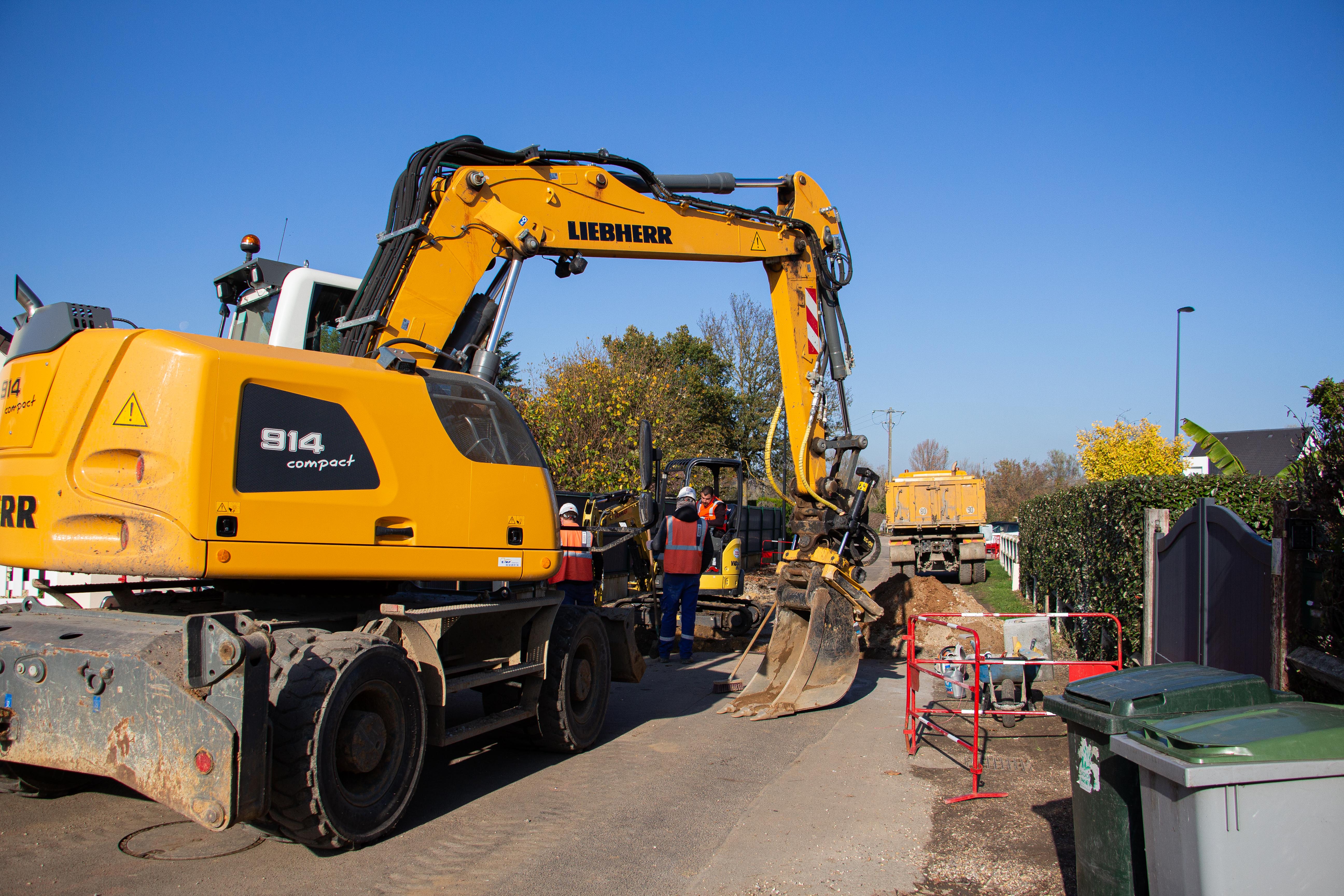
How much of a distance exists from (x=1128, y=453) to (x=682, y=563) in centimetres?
2179

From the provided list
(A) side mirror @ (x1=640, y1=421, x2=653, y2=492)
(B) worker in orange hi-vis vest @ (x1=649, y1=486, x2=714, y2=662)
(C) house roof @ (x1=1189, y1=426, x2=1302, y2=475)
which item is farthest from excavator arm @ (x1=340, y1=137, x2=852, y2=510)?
(C) house roof @ (x1=1189, y1=426, x2=1302, y2=475)

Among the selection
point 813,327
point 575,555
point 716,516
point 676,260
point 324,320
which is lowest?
point 575,555

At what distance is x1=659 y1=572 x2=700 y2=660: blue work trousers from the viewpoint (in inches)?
428

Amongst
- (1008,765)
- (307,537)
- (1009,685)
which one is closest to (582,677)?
(307,537)

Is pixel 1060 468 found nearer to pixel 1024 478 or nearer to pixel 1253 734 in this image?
pixel 1024 478

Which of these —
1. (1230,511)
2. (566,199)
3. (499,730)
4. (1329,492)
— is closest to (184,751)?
(499,730)

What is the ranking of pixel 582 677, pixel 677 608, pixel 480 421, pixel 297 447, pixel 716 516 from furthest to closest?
pixel 716 516 < pixel 677 608 < pixel 582 677 < pixel 480 421 < pixel 297 447

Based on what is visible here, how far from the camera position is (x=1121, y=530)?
941 cm

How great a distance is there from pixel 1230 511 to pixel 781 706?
3895 millimetres

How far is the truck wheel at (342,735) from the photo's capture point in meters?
4.44

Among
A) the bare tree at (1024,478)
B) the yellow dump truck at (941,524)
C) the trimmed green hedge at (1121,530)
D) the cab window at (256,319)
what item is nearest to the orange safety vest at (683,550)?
the trimmed green hedge at (1121,530)

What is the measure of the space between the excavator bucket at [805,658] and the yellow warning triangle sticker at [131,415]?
541cm

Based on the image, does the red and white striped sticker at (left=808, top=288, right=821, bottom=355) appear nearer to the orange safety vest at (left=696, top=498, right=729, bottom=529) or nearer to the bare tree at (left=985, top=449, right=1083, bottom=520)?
the orange safety vest at (left=696, top=498, right=729, bottom=529)

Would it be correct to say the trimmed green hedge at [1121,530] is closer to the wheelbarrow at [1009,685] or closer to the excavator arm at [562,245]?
the wheelbarrow at [1009,685]
